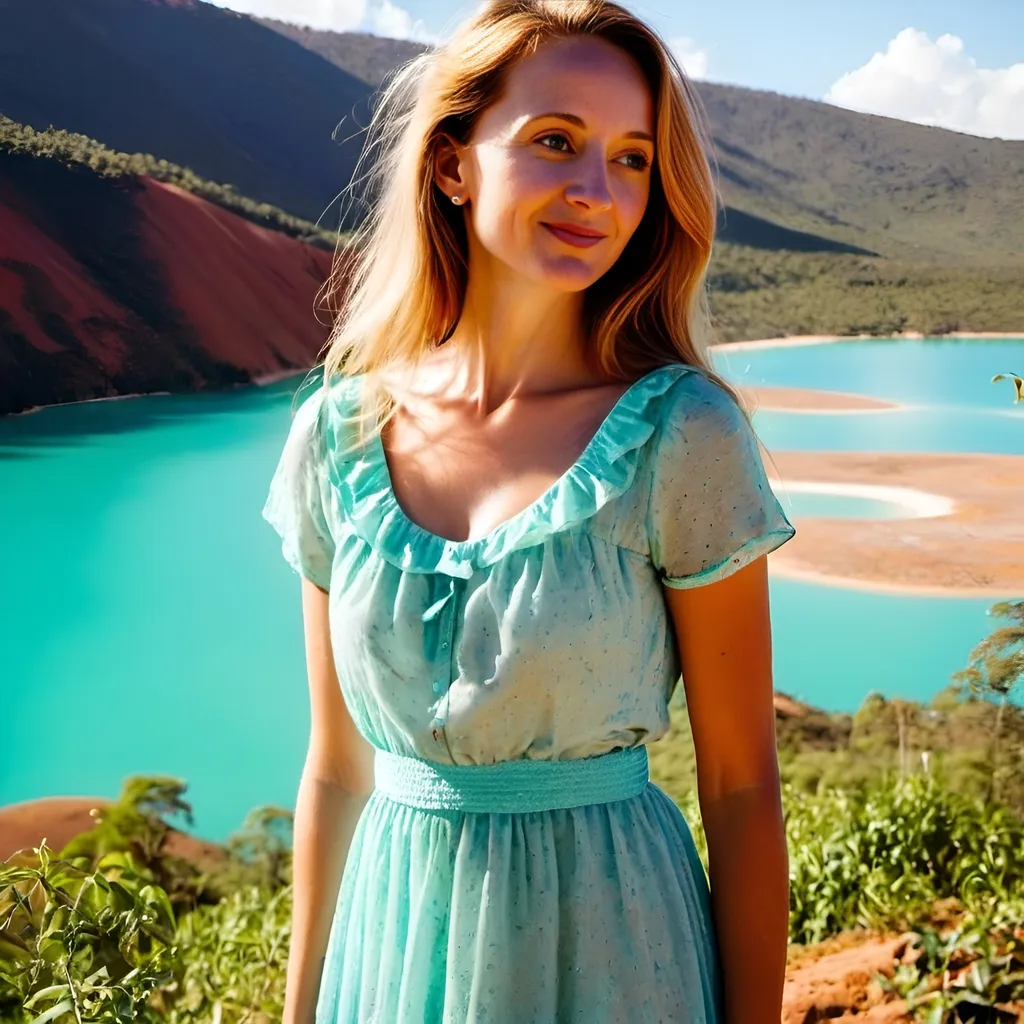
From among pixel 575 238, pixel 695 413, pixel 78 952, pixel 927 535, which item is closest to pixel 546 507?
pixel 695 413

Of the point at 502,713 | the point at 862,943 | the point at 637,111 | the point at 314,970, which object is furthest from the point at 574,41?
the point at 862,943

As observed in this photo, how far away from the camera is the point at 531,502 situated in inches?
46.3

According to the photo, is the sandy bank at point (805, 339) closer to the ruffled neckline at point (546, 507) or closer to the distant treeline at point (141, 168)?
the distant treeline at point (141, 168)

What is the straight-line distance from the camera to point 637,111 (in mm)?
1194

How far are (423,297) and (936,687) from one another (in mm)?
2086

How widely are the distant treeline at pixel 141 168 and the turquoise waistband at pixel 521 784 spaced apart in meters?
2.28

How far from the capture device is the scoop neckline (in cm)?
113

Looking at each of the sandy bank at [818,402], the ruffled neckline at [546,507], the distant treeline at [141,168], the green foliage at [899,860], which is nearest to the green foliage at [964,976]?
the green foliage at [899,860]

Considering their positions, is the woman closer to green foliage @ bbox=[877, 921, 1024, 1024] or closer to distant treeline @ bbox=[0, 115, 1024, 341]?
green foliage @ bbox=[877, 921, 1024, 1024]

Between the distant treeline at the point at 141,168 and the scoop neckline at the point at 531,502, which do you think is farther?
the distant treeline at the point at 141,168

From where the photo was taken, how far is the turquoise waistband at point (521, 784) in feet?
3.68

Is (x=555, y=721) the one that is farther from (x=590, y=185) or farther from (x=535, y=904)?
(x=590, y=185)

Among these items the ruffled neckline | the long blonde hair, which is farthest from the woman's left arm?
the long blonde hair

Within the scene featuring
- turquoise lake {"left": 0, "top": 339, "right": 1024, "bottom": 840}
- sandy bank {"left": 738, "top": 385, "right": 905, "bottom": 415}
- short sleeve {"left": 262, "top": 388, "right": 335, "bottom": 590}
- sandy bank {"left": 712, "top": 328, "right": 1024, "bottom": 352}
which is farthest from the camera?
sandy bank {"left": 712, "top": 328, "right": 1024, "bottom": 352}
